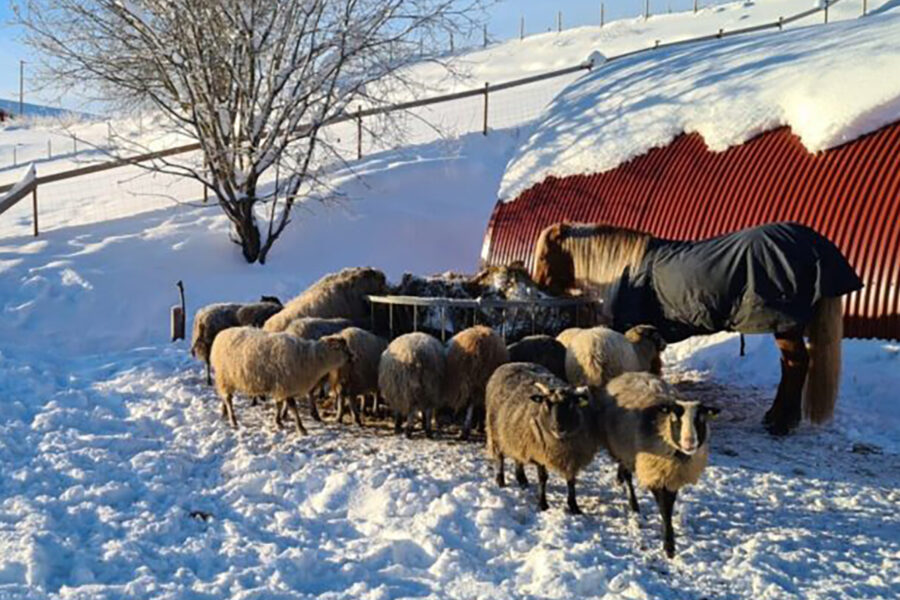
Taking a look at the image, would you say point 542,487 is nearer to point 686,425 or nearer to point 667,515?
point 667,515

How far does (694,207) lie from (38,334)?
31.8 ft

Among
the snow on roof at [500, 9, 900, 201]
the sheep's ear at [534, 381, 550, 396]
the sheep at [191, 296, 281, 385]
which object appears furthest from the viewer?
the snow on roof at [500, 9, 900, 201]

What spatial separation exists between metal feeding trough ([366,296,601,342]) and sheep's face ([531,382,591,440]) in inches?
103

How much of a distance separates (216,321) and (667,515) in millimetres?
5968

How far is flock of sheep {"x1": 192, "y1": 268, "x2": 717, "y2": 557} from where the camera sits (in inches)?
197

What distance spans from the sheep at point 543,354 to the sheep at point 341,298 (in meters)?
2.36

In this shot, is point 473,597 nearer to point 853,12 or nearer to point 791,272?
point 791,272

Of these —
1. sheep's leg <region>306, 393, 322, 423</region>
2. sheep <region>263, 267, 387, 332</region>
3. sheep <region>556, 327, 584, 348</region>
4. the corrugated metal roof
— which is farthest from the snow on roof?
sheep's leg <region>306, 393, 322, 423</region>

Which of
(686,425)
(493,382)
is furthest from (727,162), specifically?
(686,425)

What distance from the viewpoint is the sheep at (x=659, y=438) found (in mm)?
4754

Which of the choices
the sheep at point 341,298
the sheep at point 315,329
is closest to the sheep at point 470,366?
the sheep at point 315,329

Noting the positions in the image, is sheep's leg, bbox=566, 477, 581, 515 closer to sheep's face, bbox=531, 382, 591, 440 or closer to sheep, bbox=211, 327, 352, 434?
sheep's face, bbox=531, 382, 591, 440

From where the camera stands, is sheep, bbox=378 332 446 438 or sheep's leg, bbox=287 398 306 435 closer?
sheep, bbox=378 332 446 438

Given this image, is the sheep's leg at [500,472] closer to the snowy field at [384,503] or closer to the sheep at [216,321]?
the snowy field at [384,503]
